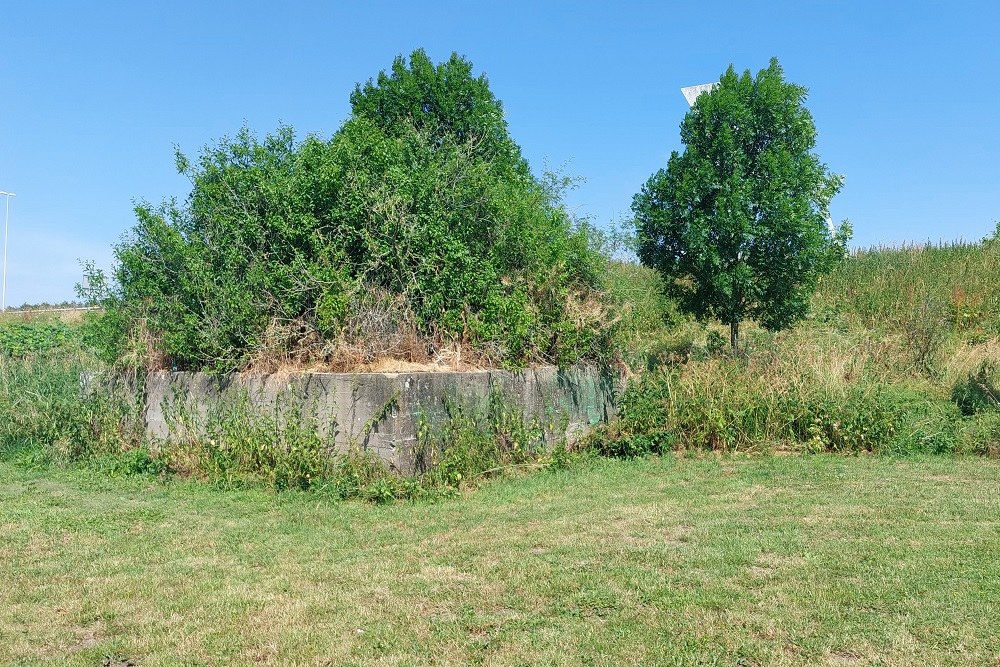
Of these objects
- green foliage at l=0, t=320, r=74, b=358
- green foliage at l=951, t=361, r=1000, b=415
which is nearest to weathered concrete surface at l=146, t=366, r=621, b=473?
green foliage at l=951, t=361, r=1000, b=415

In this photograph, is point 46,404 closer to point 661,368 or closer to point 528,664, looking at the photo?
point 661,368

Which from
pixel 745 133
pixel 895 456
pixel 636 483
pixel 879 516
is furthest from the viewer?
pixel 745 133

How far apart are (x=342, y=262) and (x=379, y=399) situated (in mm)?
1864

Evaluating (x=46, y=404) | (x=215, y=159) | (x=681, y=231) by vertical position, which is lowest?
(x=46, y=404)

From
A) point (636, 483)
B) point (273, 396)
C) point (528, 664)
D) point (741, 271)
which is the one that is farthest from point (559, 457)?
point (528, 664)

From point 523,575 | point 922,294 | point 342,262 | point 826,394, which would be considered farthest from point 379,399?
point 922,294

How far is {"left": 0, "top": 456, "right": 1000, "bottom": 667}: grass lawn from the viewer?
12.7ft

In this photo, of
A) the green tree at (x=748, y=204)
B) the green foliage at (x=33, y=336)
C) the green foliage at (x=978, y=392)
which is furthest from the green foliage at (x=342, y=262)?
the green foliage at (x=33, y=336)

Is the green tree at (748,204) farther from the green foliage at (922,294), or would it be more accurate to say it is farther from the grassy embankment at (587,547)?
the green foliage at (922,294)

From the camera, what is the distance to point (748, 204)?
1042cm

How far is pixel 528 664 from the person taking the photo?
367cm

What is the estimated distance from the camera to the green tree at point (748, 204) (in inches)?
411

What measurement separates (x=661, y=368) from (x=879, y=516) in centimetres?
415

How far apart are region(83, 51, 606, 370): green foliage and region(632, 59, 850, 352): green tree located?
5.72 feet
